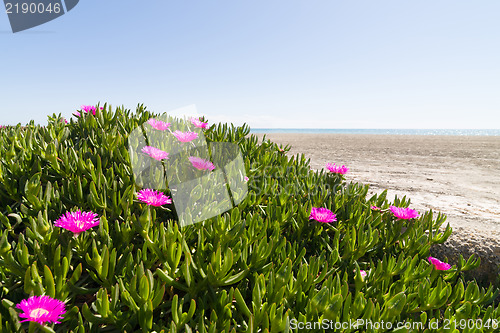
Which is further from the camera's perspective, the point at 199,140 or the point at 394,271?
the point at 199,140

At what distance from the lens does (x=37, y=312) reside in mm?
925

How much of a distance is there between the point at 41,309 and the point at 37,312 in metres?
0.02

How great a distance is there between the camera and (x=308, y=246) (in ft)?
6.01

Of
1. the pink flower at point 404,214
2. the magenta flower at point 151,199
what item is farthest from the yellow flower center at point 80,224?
the pink flower at point 404,214

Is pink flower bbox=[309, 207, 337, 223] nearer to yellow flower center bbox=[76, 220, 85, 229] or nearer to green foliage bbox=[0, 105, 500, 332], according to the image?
green foliage bbox=[0, 105, 500, 332]

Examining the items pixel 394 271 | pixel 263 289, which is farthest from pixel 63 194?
pixel 394 271

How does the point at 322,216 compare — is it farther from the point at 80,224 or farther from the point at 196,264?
the point at 80,224

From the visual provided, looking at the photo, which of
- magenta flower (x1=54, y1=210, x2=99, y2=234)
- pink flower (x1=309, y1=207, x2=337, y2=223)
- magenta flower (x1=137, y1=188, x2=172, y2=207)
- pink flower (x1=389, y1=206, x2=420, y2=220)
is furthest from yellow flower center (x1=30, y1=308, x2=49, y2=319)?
pink flower (x1=389, y1=206, x2=420, y2=220)

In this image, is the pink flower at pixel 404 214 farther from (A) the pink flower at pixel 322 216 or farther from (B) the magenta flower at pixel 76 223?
(B) the magenta flower at pixel 76 223

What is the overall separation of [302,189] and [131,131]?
1.34 metres

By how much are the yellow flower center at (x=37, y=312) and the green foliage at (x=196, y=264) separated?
0.04 meters

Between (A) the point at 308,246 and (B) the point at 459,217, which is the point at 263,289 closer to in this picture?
(A) the point at 308,246

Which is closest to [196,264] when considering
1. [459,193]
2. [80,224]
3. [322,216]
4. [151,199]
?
[151,199]

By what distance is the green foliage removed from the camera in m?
1.09
